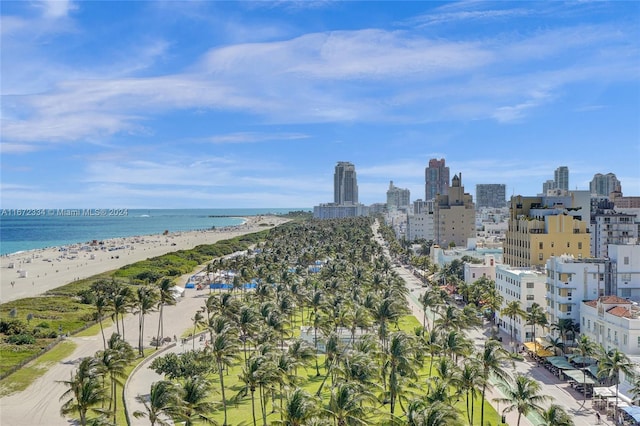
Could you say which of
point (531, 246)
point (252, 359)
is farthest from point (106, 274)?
point (252, 359)

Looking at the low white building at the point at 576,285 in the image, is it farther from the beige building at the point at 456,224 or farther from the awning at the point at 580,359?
the beige building at the point at 456,224

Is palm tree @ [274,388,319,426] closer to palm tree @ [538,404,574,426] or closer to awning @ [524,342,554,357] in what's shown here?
palm tree @ [538,404,574,426]

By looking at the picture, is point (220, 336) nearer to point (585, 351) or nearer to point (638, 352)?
point (585, 351)

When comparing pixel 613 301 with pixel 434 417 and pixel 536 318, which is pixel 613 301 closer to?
pixel 536 318

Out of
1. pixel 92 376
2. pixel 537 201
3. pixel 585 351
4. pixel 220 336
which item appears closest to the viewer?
pixel 92 376

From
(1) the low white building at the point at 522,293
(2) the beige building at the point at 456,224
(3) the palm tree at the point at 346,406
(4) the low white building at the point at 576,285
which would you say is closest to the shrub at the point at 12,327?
(3) the palm tree at the point at 346,406

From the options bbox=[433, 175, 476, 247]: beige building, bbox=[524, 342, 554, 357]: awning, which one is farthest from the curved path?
bbox=[433, 175, 476, 247]: beige building
